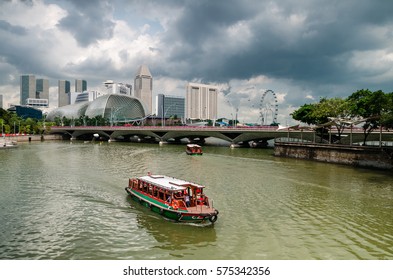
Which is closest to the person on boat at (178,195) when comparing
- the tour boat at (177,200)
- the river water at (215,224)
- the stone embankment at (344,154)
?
the tour boat at (177,200)

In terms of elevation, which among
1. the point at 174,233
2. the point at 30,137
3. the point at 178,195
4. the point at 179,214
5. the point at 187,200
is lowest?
the point at 174,233

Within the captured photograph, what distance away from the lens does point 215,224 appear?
20406mm

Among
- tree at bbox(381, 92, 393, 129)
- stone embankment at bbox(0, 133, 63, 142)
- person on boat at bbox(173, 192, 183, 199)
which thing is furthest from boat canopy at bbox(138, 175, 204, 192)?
stone embankment at bbox(0, 133, 63, 142)

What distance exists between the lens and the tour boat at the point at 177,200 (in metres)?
19.9

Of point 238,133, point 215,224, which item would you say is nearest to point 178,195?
point 215,224

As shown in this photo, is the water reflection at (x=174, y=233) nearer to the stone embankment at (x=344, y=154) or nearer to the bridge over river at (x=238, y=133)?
the stone embankment at (x=344, y=154)

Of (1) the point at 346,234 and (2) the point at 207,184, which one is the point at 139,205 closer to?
(2) the point at 207,184

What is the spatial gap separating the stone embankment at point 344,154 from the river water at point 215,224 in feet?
38.1

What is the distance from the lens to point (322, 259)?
51.8 feet

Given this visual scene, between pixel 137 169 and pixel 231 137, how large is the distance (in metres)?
59.5

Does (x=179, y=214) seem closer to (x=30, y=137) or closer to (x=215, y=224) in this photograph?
(x=215, y=224)

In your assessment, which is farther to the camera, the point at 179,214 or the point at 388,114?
the point at 388,114

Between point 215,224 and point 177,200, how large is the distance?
284 centimetres

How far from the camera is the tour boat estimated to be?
65.3ft
